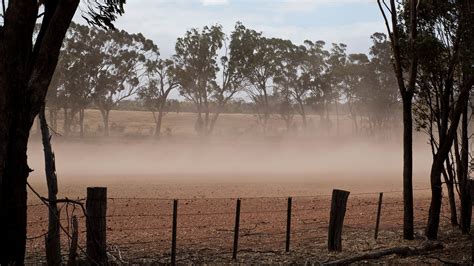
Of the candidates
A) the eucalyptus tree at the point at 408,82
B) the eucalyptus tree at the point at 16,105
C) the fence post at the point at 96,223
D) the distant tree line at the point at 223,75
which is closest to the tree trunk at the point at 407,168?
the eucalyptus tree at the point at 408,82

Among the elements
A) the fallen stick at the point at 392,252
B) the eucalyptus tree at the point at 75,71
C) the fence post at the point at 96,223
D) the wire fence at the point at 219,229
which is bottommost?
the wire fence at the point at 219,229

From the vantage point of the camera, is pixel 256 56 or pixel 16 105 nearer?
pixel 16 105

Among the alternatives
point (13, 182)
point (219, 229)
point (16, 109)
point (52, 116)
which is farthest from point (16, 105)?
point (52, 116)

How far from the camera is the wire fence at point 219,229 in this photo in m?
12.0

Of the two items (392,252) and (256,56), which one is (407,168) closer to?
(392,252)

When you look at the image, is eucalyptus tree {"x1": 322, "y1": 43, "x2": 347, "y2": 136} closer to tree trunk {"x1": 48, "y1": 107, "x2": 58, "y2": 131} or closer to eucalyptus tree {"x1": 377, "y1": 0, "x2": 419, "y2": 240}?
tree trunk {"x1": 48, "y1": 107, "x2": 58, "y2": 131}

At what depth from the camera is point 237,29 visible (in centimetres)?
Result: 7750

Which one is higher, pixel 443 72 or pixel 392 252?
pixel 443 72

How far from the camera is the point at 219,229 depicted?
15516mm

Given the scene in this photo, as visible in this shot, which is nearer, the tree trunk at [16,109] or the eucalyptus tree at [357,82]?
the tree trunk at [16,109]

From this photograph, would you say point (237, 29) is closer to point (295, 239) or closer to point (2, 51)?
point (295, 239)

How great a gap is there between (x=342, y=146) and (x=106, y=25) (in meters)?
71.4

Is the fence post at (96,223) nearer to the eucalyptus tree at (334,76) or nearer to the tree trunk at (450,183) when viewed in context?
the tree trunk at (450,183)

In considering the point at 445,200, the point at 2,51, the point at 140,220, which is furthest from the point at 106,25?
the point at 445,200
